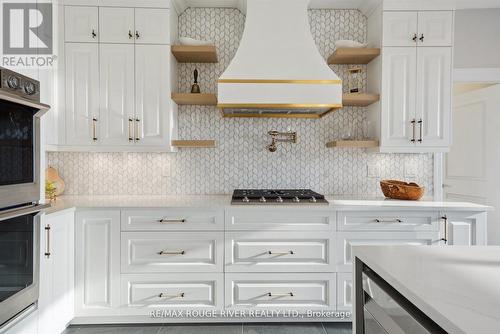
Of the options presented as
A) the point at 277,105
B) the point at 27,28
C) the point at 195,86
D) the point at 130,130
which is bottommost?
the point at 130,130

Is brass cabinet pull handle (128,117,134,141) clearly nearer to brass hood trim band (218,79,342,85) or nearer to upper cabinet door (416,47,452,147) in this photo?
brass hood trim band (218,79,342,85)

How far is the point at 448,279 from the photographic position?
861 mm

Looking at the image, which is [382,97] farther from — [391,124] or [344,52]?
[344,52]

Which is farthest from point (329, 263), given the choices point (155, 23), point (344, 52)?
point (155, 23)

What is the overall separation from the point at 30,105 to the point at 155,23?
1.42 m

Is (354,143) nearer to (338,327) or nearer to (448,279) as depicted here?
(338,327)

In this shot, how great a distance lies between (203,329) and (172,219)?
833 mm

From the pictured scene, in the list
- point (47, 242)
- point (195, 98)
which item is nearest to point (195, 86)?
point (195, 98)

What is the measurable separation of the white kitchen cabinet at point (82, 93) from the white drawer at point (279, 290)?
5.37 feet

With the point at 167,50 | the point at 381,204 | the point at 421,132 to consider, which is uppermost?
the point at 167,50

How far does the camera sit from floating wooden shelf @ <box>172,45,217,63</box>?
2756mm

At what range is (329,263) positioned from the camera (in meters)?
2.45

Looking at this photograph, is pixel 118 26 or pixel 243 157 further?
pixel 243 157

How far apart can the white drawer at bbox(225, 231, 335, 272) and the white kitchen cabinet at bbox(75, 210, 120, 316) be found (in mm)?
817
